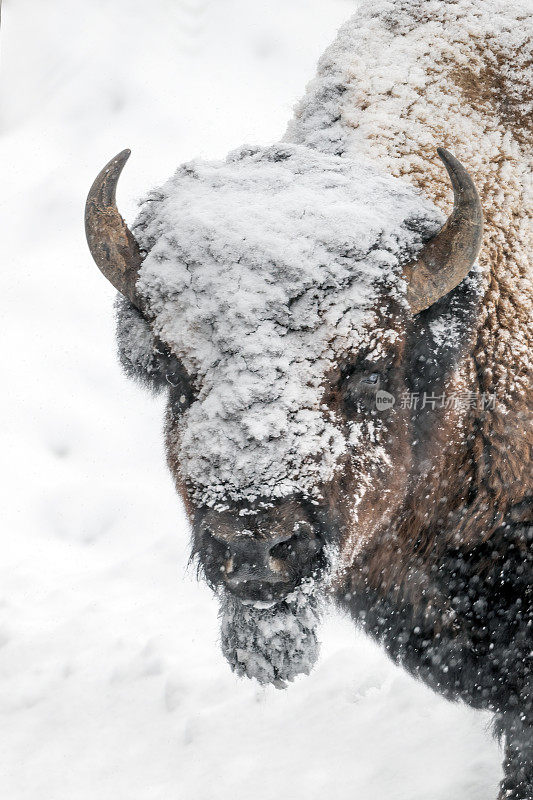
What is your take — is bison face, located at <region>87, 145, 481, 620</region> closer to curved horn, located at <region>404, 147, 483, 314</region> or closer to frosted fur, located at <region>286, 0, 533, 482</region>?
curved horn, located at <region>404, 147, 483, 314</region>

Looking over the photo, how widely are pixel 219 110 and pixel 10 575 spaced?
6001 millimetres

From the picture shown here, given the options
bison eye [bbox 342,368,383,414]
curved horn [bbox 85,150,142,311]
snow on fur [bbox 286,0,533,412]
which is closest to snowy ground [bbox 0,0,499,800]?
bison eye [bbox 342,368,383,414]

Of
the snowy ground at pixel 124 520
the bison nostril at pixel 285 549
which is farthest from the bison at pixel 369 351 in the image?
the snowy ground at pixel 124 520

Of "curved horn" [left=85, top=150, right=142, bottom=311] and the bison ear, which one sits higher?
"curved horn" [left=85, top=150, right=142, bottom=311]

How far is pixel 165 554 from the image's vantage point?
19.0ft

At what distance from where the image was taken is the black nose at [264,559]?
240 centimetres

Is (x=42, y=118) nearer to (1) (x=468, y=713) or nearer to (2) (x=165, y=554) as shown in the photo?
(2) (x=165, y=554)

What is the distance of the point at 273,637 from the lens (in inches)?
112

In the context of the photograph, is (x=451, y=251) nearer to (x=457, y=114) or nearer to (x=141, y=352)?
(x=457, y=114)

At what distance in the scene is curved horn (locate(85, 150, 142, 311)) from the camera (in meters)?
2.86

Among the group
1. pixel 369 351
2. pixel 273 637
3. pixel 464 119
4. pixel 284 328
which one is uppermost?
pixel 464 119

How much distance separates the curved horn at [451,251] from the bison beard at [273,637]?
1.11 metres

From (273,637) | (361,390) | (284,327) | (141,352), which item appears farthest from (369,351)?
(273,637)

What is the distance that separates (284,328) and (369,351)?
331 mm
